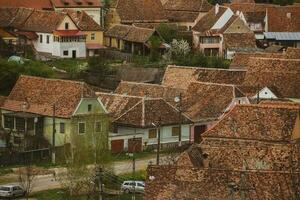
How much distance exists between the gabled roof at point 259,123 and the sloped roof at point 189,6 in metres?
50.3

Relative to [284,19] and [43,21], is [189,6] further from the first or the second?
[43,21]

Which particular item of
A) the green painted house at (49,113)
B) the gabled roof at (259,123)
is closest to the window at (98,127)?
the green painted house at (49,113)

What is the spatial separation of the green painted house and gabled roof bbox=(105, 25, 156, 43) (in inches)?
1144

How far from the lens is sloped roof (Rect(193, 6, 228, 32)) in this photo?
278ft

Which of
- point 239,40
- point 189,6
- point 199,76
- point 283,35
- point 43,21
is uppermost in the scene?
point 189,6

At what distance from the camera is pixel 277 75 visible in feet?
189

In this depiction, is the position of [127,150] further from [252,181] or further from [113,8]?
[113,8]

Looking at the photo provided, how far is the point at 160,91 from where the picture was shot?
2216 inches

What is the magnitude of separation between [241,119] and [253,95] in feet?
44.4

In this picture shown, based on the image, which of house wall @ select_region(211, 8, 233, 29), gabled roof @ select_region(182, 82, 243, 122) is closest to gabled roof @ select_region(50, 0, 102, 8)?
house wall @ select_region(211, 8, 233, 29)

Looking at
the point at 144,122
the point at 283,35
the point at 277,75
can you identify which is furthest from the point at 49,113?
the point at 283,35

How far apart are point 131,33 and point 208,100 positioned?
2949 centimetres

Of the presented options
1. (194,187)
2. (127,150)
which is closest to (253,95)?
(127,150)

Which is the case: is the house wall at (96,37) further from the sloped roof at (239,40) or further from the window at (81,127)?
the window at (81,127)
